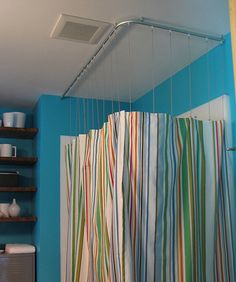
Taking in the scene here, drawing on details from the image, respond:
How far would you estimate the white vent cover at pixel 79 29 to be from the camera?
205 centimetres

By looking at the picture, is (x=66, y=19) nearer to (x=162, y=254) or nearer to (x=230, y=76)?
(x=230, y=76)

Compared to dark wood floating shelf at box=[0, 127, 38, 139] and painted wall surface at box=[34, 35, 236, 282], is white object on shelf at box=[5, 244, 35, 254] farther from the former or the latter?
dark wood floating shelf at box=[0, 127, 38, 139]

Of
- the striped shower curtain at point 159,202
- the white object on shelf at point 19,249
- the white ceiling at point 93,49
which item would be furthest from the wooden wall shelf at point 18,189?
the striped shower curtain at point 159,202

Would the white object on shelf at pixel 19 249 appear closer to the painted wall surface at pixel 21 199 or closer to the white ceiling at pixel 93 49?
the painted wall surface at pixel 21 199

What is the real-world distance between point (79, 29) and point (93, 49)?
30cm

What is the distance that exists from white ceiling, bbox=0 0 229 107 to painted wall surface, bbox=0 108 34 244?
0.36 meters

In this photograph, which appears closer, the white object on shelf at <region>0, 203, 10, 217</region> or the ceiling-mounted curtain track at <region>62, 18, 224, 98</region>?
the ceiling-mounted curtain track at <region>62, 18, 224, 98</region>

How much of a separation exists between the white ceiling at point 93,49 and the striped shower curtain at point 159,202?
564 millimetres

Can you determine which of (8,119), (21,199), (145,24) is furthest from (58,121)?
(145,24)

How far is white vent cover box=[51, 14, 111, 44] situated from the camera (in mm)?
2053

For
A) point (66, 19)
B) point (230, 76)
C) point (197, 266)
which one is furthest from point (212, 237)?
point (66, 19)

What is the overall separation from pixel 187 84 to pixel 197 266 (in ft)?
4.23

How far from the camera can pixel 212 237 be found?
1922 mm

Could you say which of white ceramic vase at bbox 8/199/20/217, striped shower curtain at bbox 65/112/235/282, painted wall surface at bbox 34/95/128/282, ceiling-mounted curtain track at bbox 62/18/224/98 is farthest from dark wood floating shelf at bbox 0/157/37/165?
striped shower curtain at bbox 65/112/235/282
